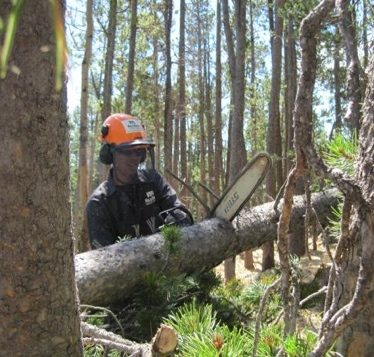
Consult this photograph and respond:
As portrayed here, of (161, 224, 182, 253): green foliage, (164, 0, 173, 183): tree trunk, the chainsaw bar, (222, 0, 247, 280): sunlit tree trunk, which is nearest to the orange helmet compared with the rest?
the chainsaw bar

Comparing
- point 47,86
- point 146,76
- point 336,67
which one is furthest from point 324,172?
point 146,76

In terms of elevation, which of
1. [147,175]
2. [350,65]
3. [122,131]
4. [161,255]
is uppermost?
[350,65]

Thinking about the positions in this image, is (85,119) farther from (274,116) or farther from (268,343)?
(268,343)

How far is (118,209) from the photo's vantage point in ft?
12.6

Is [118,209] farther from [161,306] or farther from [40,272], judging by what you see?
[40,272]

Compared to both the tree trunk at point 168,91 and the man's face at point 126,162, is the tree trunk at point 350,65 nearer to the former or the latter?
the man's face at point 126,162

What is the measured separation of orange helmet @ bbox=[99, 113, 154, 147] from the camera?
12.8 ft

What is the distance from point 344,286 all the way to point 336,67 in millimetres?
15791

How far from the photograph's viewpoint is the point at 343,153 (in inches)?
54.3

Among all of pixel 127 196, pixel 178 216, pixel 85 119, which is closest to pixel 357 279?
pixel 178 216

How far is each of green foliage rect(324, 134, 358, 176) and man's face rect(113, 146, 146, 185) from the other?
2566 millimetres

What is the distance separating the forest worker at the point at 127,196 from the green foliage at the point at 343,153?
242cm

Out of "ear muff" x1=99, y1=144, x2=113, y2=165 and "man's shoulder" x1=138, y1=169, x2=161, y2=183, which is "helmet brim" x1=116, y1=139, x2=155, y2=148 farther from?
"man's shoulder" x1=138, y1=169, x2=161, y2=183

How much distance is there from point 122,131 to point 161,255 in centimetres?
109
